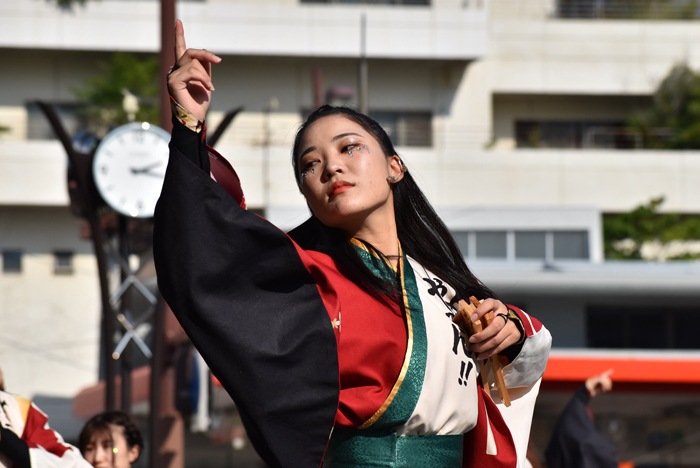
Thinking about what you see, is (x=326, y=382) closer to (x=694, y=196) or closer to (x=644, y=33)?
(x=694, y=196)

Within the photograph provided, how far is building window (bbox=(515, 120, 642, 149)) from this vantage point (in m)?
16.5

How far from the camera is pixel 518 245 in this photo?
1171 centimetres

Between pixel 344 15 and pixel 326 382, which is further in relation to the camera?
pixel 344 15

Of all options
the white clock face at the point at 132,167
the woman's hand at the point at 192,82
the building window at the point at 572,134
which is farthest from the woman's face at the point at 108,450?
the building window at the point at 572,134

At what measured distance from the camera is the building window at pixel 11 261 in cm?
1423

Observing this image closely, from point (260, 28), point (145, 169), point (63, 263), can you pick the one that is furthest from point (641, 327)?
point (63, 263)

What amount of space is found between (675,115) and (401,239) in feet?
52.2

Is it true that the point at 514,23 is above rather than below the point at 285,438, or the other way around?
above

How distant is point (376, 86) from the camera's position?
1576 cm

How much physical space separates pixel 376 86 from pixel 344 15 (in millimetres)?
1597

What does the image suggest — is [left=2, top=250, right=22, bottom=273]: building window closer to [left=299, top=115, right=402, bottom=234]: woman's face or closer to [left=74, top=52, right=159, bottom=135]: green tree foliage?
[left=74, top=52, right=159, bottom=135]: green tree foliage

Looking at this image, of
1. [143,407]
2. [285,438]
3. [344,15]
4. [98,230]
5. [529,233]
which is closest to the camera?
[285,438]

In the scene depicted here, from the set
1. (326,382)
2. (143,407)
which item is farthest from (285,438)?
(143,407)

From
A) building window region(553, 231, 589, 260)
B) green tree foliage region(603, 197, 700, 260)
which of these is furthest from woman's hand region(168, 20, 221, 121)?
green tree foliage region(603, 197, 700, 260)
